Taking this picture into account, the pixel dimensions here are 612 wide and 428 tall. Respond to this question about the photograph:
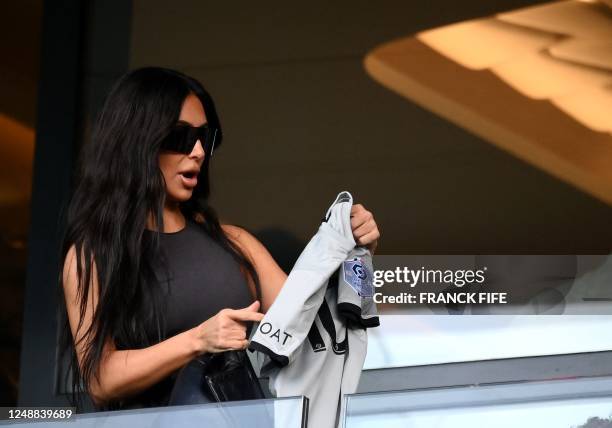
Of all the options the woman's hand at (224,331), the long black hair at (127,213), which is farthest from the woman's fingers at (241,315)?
the long black hair at (127,213)

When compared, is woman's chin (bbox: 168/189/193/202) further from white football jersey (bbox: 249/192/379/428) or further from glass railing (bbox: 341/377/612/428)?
glass railing (bbox: 341/377/612/428)

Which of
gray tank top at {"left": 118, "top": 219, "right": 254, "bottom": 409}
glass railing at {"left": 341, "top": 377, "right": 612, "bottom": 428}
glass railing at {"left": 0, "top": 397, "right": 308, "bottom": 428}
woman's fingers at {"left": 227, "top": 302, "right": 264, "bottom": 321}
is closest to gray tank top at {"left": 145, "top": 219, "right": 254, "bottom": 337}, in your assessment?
gray tank top at {"left": 118, "top": 219, "right": 254, "bottom": 409}

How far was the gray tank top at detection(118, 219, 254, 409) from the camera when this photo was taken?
2484 mm

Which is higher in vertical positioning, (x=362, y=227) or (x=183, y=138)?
(x=183, y=138)

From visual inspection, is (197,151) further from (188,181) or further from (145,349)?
(145,349)

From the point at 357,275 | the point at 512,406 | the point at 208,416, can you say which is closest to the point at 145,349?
the point at 208,416

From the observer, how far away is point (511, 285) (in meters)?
4.62

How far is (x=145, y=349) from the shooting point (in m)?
2.39

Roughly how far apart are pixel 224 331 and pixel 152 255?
1.14 ft

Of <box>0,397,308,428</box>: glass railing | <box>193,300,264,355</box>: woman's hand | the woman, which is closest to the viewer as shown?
<box>0,397,308,428</box>: glass railing

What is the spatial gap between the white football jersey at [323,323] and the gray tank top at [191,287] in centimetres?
12

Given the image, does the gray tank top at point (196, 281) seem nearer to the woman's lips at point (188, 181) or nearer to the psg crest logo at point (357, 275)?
the woman's lips at point (188, 181)

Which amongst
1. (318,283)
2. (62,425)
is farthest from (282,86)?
(62,425)

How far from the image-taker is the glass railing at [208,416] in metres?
2.15
